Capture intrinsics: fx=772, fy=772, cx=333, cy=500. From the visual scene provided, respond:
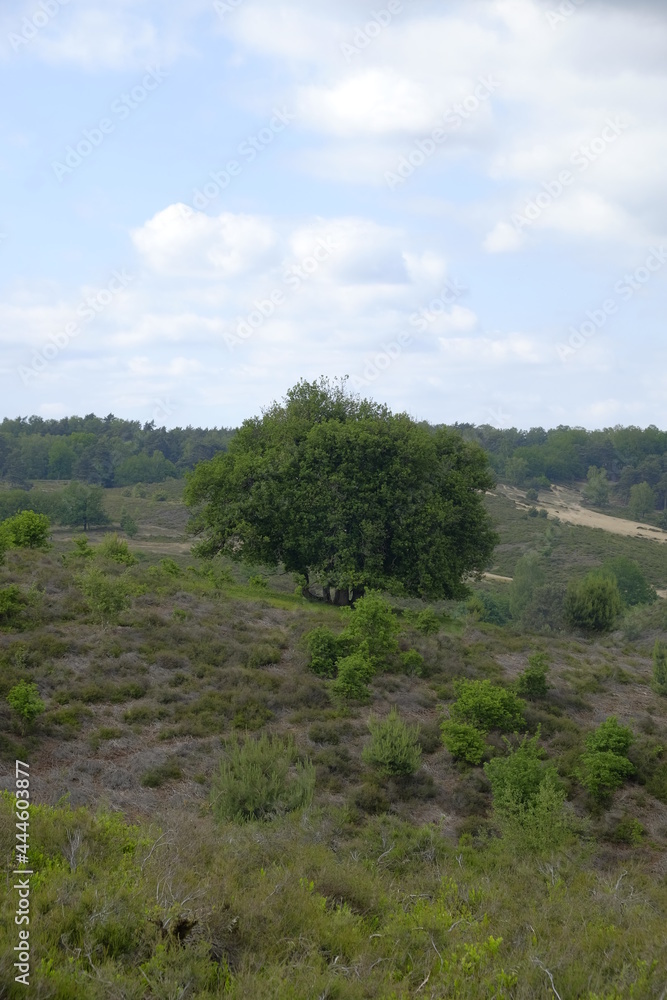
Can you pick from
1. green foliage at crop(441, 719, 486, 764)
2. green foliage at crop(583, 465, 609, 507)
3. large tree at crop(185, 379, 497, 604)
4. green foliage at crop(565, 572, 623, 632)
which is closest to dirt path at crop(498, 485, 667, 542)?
green foliage at crop(583, 465, 609, 507)

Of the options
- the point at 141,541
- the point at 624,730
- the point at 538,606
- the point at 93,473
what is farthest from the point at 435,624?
the point at 93,473

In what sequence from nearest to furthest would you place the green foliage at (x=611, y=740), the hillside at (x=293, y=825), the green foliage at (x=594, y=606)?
the hillside at (x=293, y=825), the green foliage at (x=611, y=740), the green foliage at (x=594, y=606)

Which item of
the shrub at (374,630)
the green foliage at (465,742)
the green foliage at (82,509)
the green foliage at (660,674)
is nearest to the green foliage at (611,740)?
the green foliage at (465,742)

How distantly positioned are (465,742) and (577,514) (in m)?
87.1

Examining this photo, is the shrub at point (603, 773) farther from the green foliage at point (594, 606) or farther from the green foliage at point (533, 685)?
the green foliage at point (594, 606)

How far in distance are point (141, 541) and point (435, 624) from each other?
4580cm

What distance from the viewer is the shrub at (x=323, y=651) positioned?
17719 mm

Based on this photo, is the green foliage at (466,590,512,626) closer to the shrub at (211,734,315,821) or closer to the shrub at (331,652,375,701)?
the shrub at (331,652,375,701)

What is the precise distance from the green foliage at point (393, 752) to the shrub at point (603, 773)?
2.93m

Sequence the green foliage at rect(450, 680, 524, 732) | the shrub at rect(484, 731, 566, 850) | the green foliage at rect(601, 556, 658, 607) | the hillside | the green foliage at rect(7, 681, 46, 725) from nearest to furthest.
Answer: the hillside
the shrub at rect(484, 731, 566, 850)
the green foliage at rect(7, 681, 46, 725)
the green foliage at rect(450, 680, 524, 732)
the green foliage at rect(601, 556, 658, 607)

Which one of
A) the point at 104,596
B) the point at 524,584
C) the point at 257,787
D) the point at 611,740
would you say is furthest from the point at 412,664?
the point at 524,584

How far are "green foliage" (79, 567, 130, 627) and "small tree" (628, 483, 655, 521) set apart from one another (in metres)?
90.4

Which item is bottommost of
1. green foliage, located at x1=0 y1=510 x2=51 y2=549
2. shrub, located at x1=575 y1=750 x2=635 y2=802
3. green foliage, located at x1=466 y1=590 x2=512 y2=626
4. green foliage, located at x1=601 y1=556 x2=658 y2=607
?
green foliage, located at x1=466 y1=590 x2=512 y2=626

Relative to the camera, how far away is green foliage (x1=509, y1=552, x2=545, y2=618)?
55.8 metres
